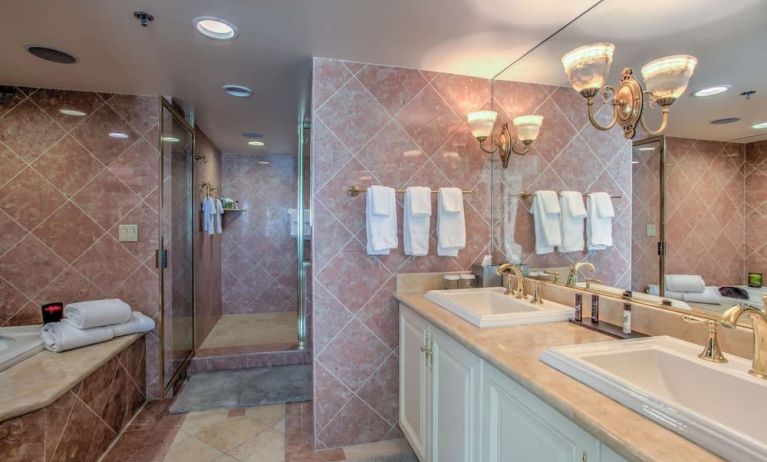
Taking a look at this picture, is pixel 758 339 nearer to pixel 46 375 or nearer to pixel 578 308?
pixel 578 308

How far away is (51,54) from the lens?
76.9 inches

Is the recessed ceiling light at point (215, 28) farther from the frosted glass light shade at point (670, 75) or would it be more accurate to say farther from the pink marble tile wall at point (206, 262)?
the pink marble tile wall at point (206, 262)

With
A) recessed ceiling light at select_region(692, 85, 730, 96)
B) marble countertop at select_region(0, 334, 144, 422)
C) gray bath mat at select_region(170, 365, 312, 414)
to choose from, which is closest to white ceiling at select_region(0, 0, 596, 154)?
recessed ceiling light at select_region(692, 85, 730, 96)

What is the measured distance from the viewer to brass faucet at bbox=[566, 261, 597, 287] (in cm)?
166

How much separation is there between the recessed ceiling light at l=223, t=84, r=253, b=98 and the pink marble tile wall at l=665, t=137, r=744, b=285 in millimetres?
2305

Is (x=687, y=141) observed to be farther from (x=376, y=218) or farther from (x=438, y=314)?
(x=376, y=218)

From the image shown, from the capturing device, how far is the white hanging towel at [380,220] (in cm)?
202

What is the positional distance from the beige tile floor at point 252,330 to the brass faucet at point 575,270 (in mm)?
2632

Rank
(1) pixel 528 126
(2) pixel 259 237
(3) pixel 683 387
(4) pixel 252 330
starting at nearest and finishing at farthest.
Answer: (3) pixel 683 387 → (1) pixel 528 126 → (4) pixel 252 330 → (2) pixel 259 237

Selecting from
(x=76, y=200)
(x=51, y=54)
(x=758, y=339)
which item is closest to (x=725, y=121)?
(x=758, y=339)

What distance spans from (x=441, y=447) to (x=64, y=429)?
1699 millimetres

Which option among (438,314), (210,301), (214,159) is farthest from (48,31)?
(210,301)

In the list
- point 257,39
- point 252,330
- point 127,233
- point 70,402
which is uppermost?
point 257,39

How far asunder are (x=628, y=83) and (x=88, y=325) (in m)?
2.96
